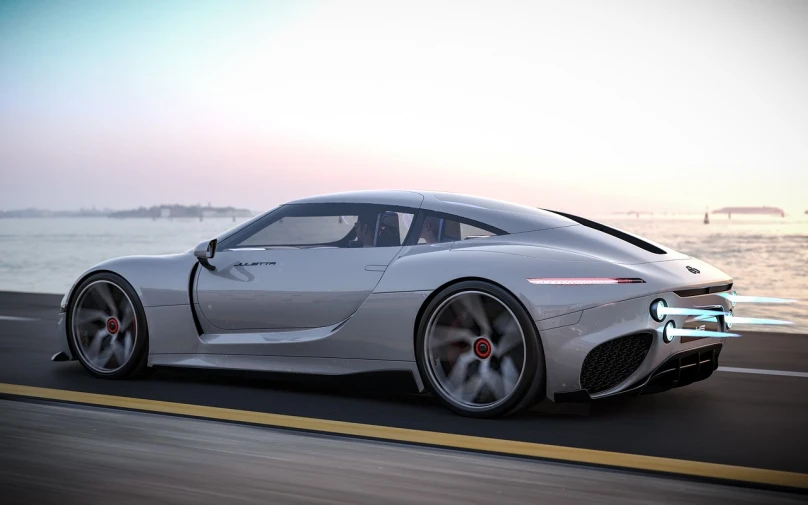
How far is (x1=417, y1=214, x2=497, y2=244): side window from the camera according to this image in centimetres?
588

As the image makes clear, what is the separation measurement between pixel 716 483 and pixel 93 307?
14.4 feet

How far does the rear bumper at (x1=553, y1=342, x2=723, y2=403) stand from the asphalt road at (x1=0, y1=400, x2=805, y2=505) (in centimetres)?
90

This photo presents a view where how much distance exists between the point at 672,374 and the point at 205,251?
2906 mm

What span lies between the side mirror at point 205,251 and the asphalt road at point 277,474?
1.62 m

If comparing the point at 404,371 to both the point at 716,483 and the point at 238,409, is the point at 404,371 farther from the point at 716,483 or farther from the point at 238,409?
the point at 716,483

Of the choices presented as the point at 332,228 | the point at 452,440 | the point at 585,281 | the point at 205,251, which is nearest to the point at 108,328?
the point at 205,251

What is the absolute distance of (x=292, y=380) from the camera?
618cm

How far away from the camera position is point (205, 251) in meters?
6.48

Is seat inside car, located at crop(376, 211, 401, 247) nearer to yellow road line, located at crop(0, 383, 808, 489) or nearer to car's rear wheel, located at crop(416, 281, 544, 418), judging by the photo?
car's rear wheel, located at crop(416, 281, 544, 418)

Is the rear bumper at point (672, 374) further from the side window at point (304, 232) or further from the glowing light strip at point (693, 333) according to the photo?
the side window at point (304, 232)

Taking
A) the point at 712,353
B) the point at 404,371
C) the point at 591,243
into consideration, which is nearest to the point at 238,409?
the point at 404,371

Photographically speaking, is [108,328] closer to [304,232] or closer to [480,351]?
[304,232]

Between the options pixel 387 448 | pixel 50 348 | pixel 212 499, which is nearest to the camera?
pixel 212 499

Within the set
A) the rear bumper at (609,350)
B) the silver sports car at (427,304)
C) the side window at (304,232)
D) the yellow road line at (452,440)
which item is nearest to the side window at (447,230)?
the silver sports car at (427,304)
